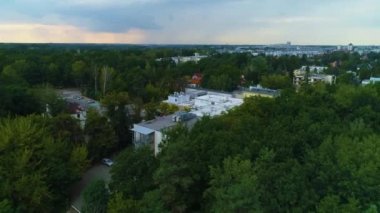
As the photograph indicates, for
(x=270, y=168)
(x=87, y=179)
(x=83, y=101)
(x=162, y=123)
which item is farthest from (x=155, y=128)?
(x=83, y=101)

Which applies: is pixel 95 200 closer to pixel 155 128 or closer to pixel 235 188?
pixel 235 188

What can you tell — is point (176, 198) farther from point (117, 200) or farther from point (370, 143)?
point (370, 143)

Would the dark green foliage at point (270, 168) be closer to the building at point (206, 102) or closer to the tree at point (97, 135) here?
the tree at point (97, 135)

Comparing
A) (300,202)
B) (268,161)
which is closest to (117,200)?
(268,161)

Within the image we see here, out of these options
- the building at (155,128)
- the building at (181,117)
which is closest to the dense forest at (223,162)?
the building at (155,128)

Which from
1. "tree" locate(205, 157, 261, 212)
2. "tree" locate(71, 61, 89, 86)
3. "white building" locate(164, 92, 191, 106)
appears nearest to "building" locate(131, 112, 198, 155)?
"white building" locate(164, 92, 191, 106)

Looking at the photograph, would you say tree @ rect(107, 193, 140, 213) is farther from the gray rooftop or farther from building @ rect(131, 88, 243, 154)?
the gray rooftop

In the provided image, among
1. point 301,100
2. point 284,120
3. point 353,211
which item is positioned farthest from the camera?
point 301,100
